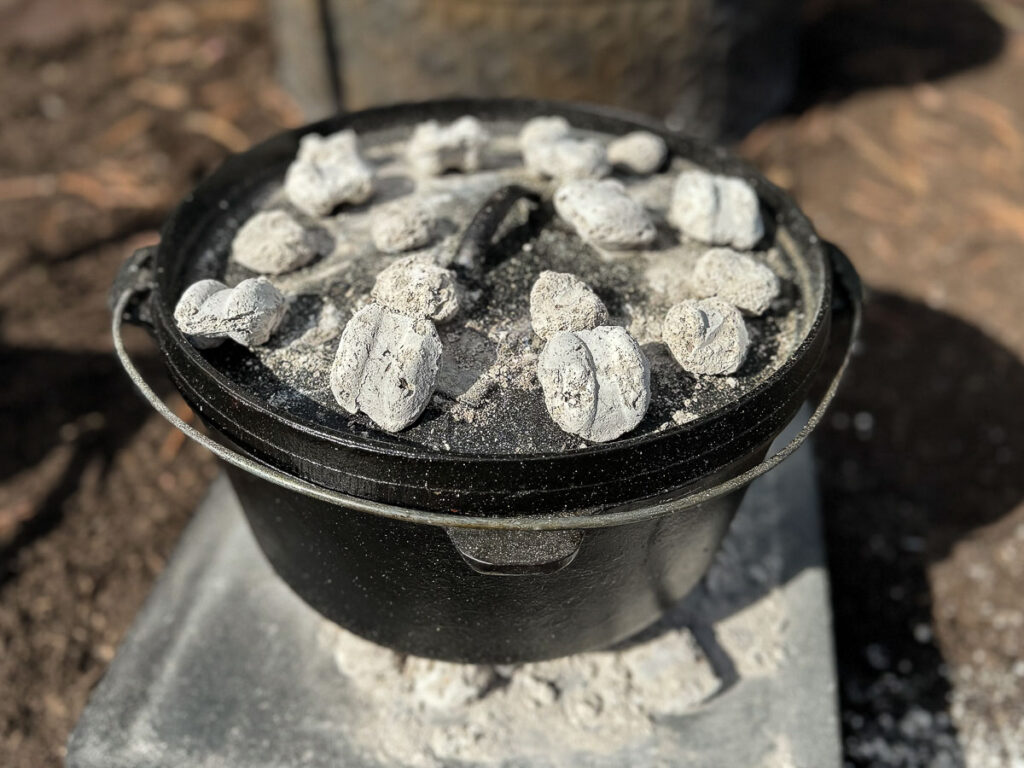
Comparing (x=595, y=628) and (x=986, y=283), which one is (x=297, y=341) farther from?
(x=986, y=283)

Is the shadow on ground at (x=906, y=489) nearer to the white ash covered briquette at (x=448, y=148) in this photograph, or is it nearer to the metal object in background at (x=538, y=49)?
the metal object in background at (x=538, y=49)

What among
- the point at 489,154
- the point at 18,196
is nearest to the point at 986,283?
the point at 489,154

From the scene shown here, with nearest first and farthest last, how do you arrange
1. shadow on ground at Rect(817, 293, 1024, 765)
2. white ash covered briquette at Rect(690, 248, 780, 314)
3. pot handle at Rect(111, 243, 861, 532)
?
pot handle at Rect(111, 243, 861, 532), white ash covered briquette at Rect(690, 248, 780, 314), shadow on ground at Rect(817, 293, 1024, 765)

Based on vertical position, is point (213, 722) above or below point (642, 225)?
below

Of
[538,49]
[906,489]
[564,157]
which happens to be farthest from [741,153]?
[564,157]

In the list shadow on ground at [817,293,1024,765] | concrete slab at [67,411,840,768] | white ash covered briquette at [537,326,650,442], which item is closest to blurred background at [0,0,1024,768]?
shadow on ground at [817,293,1024,765]

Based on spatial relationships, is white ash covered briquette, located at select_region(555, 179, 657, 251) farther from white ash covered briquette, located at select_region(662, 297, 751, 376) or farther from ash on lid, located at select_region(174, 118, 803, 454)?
white ash covered briquette, located at select_region(662, 297, 751, 376)
